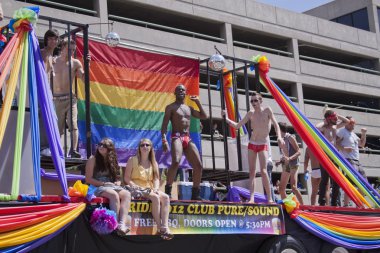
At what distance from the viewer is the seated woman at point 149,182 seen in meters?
6.91

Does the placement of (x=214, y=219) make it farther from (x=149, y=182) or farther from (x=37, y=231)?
(x=37, y=231)

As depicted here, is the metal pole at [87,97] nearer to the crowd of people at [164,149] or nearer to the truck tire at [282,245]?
the crowd of people at [164,149]

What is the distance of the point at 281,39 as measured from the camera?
3488 centimetres

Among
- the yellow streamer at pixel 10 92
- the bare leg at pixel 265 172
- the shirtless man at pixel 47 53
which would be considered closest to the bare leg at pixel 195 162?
the bare leg at pixel 265 172

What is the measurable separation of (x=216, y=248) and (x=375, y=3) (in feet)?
112

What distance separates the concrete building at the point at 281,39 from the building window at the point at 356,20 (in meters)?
0.06

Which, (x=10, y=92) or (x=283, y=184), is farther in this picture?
(x=283, y=184)

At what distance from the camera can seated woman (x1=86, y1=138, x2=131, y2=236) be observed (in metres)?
6.59

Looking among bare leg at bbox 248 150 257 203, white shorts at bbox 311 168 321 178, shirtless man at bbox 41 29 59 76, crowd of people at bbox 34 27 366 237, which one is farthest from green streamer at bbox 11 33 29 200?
white shorts at bbox 311 168 321 178

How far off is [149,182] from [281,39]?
94.1ft

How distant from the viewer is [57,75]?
27.2 ft

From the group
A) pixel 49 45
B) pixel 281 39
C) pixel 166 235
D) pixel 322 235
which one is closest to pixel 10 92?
pixel 49 45

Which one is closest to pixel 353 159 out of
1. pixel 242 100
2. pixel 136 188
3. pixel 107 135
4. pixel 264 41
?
pixel 107 135

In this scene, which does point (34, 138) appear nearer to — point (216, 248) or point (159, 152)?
point (216, 248)
